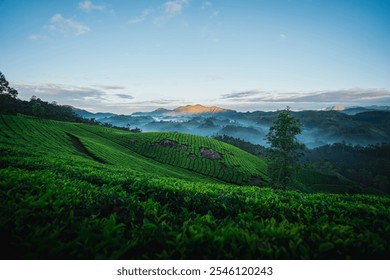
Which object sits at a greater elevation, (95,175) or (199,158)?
(95,175)

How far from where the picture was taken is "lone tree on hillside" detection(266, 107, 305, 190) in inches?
1218

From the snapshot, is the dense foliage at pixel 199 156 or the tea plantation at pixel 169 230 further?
the dense foliage at pixel 199 156

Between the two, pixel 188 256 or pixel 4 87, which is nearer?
pixel 188 256

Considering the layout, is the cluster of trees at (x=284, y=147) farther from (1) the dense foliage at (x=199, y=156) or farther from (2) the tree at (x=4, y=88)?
(2) the tree at (x=4, y=88)

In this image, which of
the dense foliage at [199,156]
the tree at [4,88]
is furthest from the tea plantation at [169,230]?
the tree at [4,88]

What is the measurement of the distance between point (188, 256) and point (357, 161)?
22572 centimetres

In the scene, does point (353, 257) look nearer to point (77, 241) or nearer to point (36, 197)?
point (77, 241)

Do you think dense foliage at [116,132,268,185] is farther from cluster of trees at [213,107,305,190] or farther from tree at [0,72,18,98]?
tree at [0,72,18,98]

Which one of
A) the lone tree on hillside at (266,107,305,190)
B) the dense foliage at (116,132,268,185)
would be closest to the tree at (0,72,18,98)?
the dense foliage at (116,132,268,185)

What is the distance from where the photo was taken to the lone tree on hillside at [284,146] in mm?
30938

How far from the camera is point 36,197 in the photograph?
4504mm

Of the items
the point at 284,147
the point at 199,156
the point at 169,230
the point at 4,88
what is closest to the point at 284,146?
the point at 284,147

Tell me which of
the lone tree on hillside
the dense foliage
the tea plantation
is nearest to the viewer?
the tea plantation

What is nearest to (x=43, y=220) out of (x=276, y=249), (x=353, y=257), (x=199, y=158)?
(x=276, y=249)
